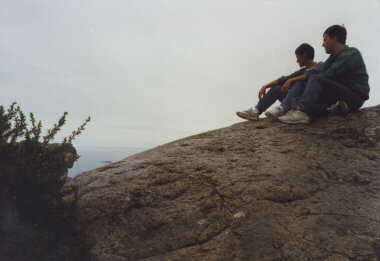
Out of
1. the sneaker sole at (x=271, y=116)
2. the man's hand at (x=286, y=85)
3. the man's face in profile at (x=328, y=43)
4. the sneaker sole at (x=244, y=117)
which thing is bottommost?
the sneaker sole at (x=271, y=116)

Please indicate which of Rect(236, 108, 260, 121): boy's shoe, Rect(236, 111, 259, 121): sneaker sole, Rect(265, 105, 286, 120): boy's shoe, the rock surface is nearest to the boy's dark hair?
Rect(265, 105, 286, 120): boy's shoe

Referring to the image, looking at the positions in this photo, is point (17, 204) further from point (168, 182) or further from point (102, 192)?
point (168, 182)

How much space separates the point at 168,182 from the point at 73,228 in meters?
1.66

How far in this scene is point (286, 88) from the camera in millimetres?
5605

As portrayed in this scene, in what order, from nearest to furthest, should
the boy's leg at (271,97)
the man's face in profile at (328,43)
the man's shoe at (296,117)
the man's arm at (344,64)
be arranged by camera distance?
the man's arm at (344,64)
the man's face in profile at (328,43)
the man's shoe at (296,117)
the boy's leg at (271,97)

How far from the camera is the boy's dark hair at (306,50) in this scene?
575 centimetres

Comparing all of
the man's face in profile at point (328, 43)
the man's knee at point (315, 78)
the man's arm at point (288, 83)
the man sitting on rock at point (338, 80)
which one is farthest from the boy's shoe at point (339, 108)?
the man's face in profile at point (328, 43)

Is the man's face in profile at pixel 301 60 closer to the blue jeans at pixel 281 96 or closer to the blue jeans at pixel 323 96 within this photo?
the blue jeans at pixel 281 96

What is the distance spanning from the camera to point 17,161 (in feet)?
12.0

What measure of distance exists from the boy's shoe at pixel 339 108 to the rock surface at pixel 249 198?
18 cm

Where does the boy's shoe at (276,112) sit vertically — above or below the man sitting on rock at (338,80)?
below

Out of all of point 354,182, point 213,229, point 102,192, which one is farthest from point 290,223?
point 102,192

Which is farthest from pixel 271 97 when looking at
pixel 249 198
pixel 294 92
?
pixel 249 198

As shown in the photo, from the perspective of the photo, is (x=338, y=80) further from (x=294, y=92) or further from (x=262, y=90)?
(x=262, y=90)
